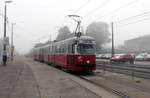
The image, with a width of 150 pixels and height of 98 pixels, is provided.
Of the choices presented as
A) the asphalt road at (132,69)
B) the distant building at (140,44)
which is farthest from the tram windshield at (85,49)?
the distant building at (140,44)

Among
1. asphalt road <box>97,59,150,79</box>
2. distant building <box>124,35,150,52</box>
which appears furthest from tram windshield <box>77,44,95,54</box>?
distant building <box>124,35,150,52</box>

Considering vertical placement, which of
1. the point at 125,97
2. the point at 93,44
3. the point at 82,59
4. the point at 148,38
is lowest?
the point at 125,97

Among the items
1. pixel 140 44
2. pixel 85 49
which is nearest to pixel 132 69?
pixel 85 49

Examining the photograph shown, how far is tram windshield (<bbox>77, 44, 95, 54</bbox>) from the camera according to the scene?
18359 millimetres

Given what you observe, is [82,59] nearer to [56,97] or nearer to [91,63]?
[91,63]

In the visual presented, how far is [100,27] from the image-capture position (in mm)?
87625

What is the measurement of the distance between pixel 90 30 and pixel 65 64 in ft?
Answer: 222

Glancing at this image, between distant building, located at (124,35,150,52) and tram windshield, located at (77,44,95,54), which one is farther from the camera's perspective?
distant building, located at (124,35,150,52)

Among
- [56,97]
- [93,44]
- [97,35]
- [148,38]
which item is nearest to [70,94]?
[56,97]

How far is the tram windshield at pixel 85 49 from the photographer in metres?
18.4

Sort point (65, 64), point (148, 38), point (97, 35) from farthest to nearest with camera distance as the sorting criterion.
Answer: point (148, 38)
point (97, 35)
point (65, 64)

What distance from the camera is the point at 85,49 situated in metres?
18.6

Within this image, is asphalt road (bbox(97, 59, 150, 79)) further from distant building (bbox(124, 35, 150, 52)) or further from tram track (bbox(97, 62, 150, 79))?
distant building (bbox(124, 35, 150, 52))

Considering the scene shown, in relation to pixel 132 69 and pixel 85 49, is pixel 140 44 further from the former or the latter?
pixel 132 69
